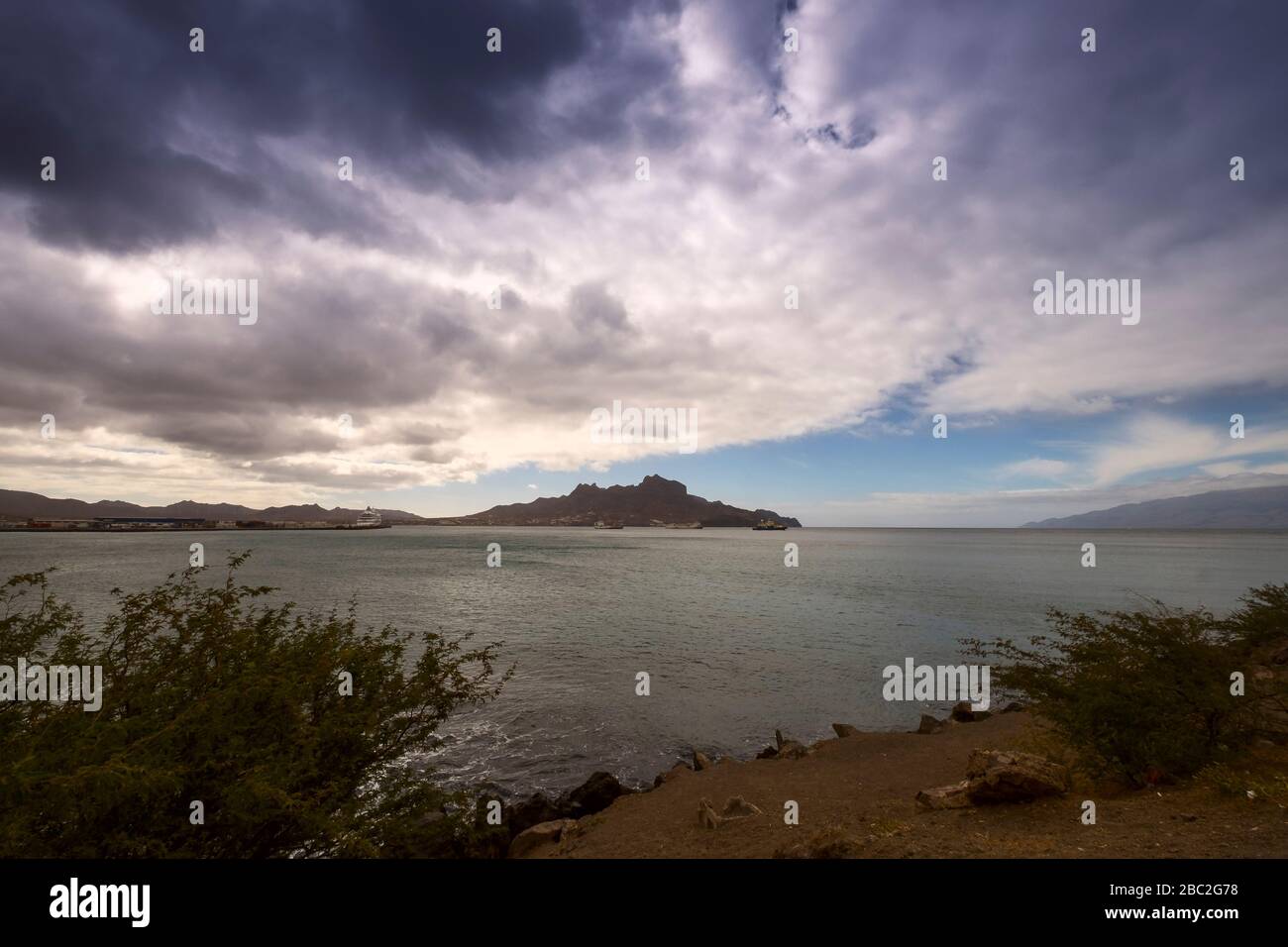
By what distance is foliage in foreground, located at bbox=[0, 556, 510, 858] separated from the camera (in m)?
7.35

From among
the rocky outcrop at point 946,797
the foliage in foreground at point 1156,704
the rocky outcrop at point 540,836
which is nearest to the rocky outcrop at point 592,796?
the rocky outcrop at point 540,836

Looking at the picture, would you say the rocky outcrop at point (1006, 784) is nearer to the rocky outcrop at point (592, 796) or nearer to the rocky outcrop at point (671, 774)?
the rocky outcrop at point (671, 774)

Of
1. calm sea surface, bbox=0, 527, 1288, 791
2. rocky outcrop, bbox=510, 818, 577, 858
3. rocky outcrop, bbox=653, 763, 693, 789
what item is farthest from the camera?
calm sea surface, bbox=0, 527, 1288, 791

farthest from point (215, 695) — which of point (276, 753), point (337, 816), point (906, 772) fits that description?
point (906, 772)

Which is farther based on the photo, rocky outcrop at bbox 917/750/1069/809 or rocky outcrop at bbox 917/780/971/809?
rocky outcrop at bbox 917/780/971/809

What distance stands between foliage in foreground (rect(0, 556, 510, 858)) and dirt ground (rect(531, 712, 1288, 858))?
5736 millimetres

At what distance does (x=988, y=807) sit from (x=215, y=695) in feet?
52.8

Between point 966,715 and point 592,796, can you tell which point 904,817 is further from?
point 966,715

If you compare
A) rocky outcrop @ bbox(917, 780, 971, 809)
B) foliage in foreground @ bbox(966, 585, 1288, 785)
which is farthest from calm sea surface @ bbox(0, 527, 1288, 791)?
foliage in foreground @ bbox(966, 585, 1288, 785)

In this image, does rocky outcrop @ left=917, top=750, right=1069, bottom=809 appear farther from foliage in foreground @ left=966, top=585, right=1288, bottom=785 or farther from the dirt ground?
foliage in foreground @ left=966, top=585, right=1288, bottom=785

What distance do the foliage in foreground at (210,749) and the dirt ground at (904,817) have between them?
574 centimetres
